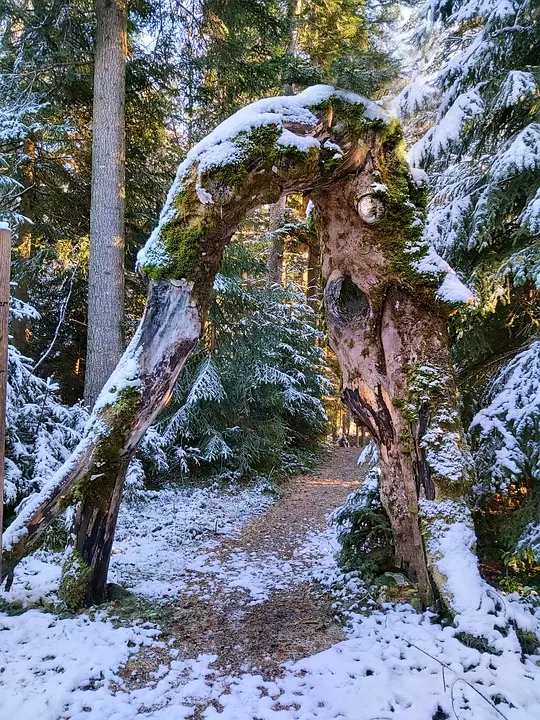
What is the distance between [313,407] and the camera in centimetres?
1179

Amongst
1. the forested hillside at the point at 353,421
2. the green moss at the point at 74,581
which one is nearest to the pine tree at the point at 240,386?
the forested hillside at the point at 353,421

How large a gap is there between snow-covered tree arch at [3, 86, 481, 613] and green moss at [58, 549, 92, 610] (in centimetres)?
1

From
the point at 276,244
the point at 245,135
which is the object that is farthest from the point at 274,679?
the point at 276,244

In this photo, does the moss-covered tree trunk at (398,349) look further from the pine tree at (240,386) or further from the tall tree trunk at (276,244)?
the tall tree trunk at (276,244)

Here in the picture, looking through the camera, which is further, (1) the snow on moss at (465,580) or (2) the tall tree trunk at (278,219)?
(2) the tall tree trunk at (278,219)

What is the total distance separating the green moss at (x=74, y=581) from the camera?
3.74 metres

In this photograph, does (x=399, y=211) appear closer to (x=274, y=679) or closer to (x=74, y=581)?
(x=274, y=679)

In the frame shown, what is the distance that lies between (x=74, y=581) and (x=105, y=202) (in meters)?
5.38

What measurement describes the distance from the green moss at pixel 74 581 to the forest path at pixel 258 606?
0.75 meters

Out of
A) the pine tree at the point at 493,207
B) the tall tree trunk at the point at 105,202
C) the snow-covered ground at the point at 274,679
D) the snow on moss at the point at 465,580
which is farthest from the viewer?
the tall tree trunk at the point at 105,202

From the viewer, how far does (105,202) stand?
23.0ft

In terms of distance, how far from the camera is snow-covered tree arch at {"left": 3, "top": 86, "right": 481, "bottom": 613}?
12.1ft

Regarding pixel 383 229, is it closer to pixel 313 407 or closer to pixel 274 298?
pixel 274 298

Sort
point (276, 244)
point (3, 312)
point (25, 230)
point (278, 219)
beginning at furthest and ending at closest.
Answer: point (276, 244), point (278, 219), point (25, 230), point (3, 312)
